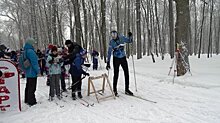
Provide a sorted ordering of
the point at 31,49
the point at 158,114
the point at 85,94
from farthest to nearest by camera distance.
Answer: the point at 85,94 < the point at 31,49 < the point at 158,114

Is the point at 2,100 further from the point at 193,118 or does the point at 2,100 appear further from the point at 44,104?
the point at 193,118

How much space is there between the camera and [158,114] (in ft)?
17.4

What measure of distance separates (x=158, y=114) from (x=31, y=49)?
4037 millimetres

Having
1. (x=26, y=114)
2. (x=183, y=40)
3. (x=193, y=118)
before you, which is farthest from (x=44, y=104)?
(x=183, y=40)

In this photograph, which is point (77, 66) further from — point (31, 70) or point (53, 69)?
point (31, 70)

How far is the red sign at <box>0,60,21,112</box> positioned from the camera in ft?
19.0

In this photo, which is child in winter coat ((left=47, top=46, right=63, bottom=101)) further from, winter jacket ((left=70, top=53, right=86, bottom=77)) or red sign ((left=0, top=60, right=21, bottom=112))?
red sign ((left=0, top=60, right=21, bottom=112))

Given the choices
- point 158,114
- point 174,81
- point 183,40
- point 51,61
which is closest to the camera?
point 158,114

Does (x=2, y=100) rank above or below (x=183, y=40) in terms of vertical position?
below

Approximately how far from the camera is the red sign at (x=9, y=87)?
5.80 metres

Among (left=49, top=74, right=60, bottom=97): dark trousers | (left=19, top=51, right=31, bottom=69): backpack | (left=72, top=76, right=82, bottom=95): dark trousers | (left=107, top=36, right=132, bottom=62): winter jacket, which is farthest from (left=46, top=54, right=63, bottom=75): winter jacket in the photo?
(left=107, top=36, right=132, bottom=62): winter jacket

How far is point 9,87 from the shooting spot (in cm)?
591

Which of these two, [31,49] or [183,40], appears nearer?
[31,49]

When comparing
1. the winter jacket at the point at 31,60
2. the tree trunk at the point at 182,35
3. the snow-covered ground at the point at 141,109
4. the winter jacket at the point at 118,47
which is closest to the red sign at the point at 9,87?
the snow-covered ground at the point at 141,109
